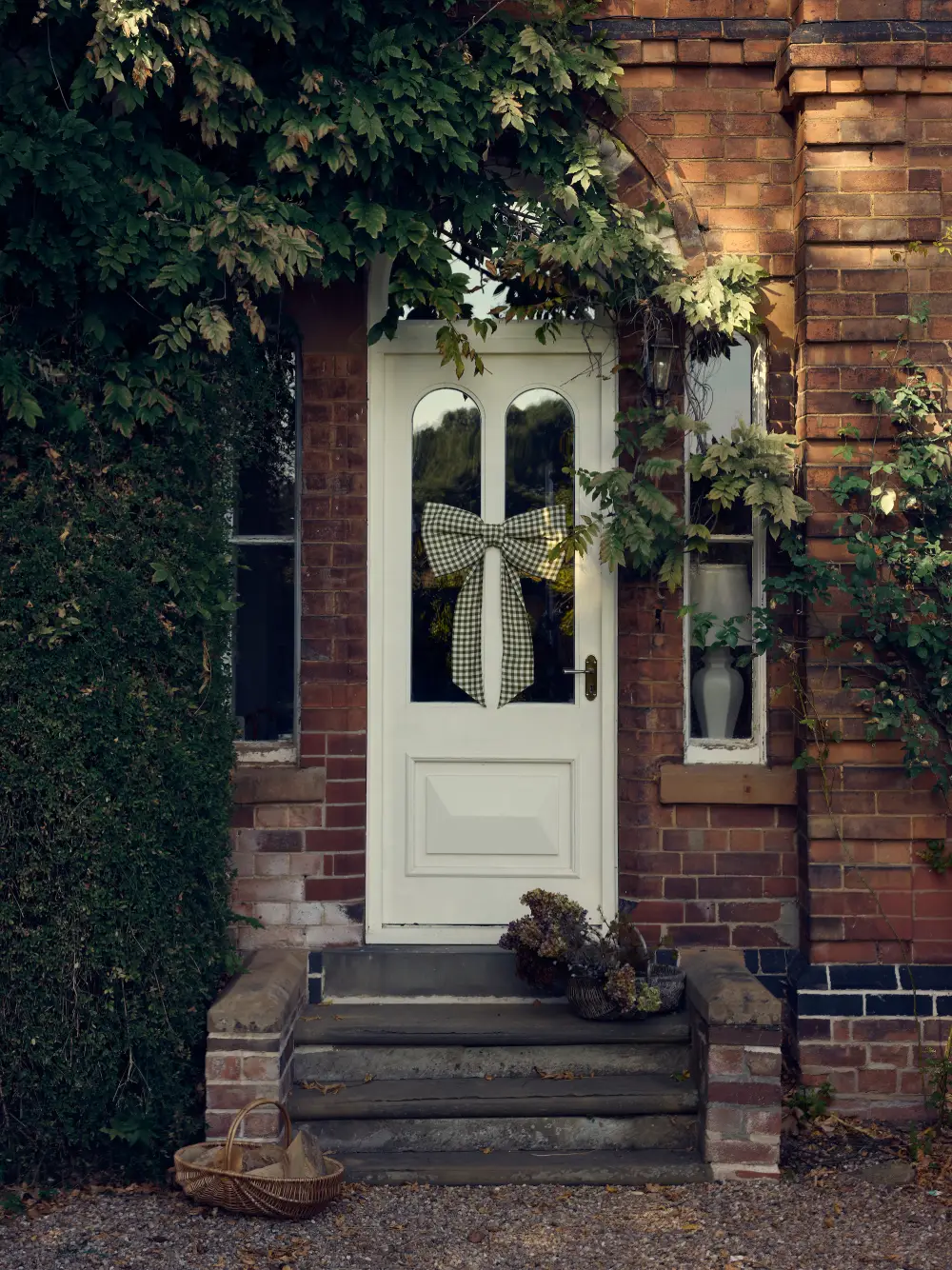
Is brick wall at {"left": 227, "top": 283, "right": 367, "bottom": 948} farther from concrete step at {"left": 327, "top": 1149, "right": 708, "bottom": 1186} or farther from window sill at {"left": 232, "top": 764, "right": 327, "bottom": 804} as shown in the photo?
concrete step at {"left": 327, "top": 1149, "right": 708, "bottom": 1186}

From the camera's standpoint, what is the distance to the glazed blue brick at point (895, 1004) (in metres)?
4.86

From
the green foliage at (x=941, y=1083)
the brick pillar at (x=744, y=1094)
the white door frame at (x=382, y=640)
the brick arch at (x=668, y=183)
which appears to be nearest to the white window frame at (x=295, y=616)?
the white door frame at (x=382, y=640)

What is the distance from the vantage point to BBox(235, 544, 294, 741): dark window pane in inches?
209

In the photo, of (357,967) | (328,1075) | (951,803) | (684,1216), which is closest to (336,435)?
(357,967)

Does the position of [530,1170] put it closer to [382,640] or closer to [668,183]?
[382,640]

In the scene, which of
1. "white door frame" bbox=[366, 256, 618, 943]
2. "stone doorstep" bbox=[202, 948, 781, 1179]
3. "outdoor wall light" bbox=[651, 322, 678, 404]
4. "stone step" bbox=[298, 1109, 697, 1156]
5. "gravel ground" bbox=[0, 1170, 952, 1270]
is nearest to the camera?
"gravel ground" bbox=[0, 1170, 952, 1270]

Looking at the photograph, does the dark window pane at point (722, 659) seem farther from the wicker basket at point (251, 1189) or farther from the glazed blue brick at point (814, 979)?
the wicker basket at point (251, 1189)

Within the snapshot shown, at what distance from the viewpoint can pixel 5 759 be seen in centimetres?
421

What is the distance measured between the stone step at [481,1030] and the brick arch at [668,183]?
296 cm

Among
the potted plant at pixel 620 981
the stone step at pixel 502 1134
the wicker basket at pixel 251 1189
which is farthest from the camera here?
the potted plant at pixel 620 981

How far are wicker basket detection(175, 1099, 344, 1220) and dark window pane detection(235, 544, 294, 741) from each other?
166cm

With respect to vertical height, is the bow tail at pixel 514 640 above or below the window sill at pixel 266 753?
above

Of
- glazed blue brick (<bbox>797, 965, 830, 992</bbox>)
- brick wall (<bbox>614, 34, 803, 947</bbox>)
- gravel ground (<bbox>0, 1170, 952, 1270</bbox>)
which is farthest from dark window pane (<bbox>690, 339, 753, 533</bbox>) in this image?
gravel ground (<bbox>0, 1170, 952, 1270</bbox>)

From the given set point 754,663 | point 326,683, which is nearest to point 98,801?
point 326,683
